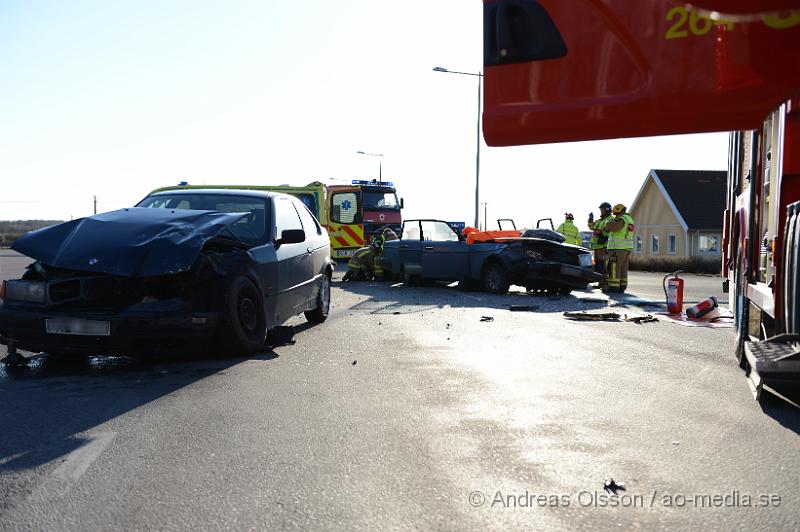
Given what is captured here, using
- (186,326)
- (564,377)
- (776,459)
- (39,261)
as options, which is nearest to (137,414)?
(186,326)

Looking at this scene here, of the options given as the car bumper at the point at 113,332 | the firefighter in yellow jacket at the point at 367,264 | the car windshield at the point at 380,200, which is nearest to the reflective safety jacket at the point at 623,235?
the firefighter in yellow jacket at the point at 367,264

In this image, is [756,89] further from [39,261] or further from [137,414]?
[39,261]

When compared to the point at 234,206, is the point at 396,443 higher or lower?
lower

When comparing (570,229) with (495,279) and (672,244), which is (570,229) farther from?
(672,244)

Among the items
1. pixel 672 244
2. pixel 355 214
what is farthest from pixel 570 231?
pixel 672 244

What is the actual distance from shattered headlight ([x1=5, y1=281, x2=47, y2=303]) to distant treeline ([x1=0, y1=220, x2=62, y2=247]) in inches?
2272

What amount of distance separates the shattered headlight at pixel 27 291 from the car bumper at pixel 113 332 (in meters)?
0.11

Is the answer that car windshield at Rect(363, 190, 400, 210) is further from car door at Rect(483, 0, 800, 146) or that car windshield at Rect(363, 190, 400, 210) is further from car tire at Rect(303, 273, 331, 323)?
car door at Rect(483, 0, 800, 146)

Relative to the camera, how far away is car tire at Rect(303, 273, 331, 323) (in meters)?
9.41

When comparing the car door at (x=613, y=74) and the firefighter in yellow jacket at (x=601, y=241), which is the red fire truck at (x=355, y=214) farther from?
the car door at (x=613, y=74)

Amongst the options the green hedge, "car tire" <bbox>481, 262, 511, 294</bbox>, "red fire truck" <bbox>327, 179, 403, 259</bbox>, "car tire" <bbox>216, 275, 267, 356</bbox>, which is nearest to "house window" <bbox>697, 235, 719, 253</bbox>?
the green hedge

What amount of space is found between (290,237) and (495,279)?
7.72 m

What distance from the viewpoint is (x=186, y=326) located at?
19.9 ft

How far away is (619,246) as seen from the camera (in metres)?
15.4
